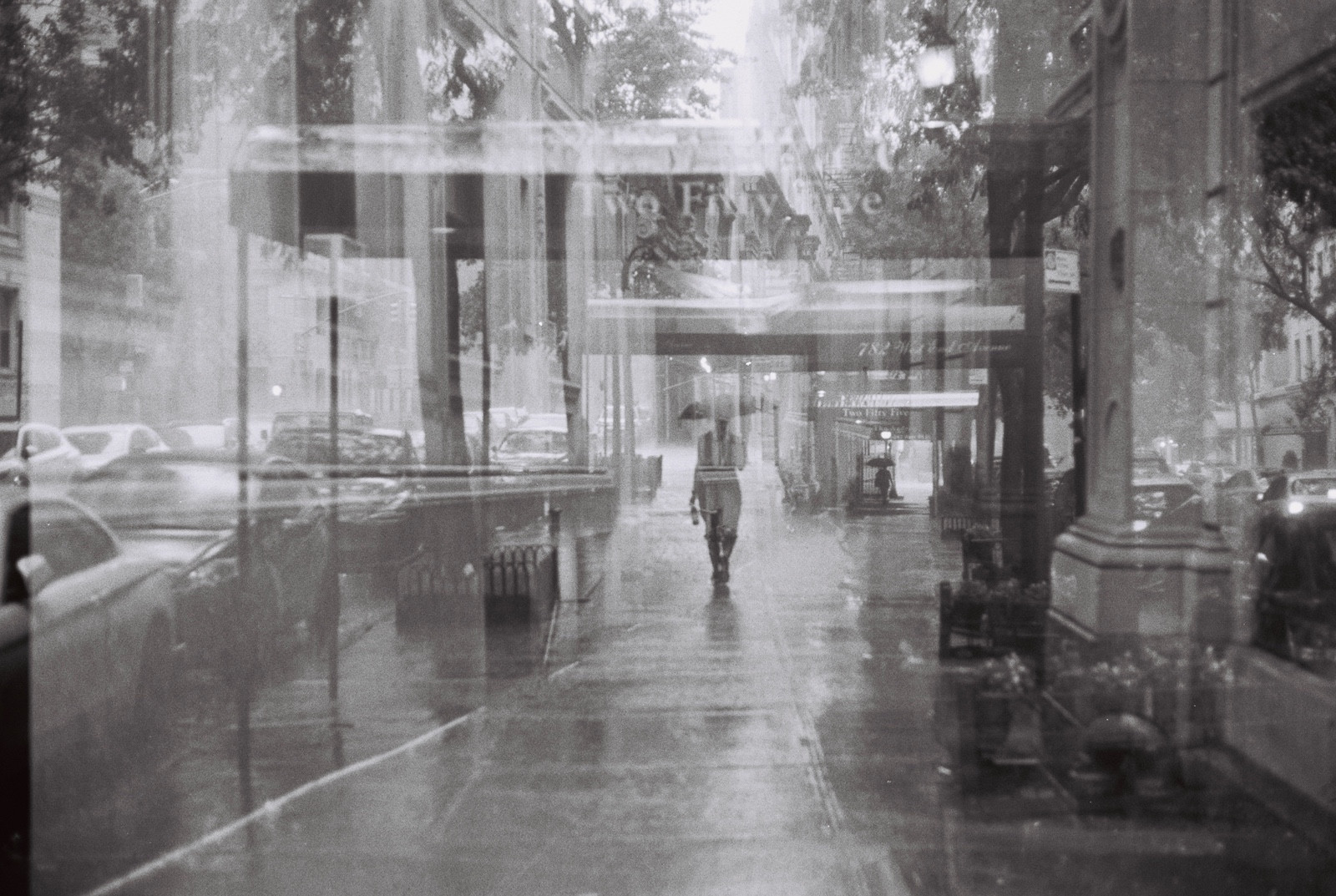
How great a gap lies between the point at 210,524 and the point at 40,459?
1869mm

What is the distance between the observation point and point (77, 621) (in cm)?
555

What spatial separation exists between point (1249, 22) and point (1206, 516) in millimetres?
2849

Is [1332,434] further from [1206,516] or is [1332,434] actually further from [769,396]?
[769,396]

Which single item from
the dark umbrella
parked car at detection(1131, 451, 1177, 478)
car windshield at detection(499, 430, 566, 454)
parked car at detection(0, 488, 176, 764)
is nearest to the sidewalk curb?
parked car at detection(1131, 451, 1177, 478)

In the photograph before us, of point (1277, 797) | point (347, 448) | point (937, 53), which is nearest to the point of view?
point (1277, 797)

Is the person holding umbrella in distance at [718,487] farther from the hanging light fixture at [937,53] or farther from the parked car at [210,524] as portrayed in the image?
the hanging light fixture at [937,53]

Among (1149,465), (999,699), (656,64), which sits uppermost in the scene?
(656,64)

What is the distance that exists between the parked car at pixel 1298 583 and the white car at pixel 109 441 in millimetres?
8040

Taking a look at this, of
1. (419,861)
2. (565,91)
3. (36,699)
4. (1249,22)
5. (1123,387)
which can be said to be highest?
(565,91)

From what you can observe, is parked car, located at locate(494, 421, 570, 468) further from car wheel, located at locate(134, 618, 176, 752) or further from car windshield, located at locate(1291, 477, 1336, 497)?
car wheel, located at locate(134, 618, 176, 752)

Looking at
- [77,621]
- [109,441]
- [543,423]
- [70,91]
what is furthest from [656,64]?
[543,423]

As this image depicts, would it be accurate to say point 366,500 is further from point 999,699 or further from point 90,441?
point 999,699

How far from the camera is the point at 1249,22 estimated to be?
7.68m

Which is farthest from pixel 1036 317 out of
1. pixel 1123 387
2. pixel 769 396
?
pixel 769 396
